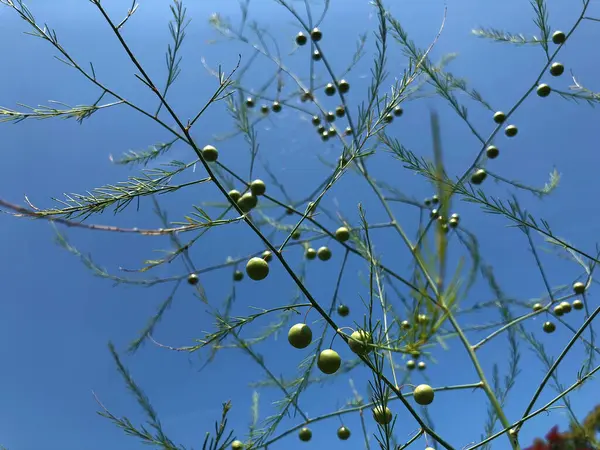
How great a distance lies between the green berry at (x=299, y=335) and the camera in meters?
1.29

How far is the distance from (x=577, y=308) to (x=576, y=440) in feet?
4.87

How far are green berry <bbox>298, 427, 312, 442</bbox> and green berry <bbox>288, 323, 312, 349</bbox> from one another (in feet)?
5.25

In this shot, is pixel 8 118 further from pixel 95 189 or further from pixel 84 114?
pixel 95 189

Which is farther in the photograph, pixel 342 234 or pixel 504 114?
pixel 504 114

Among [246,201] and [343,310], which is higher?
[343,310]

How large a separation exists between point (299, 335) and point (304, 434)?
165cm

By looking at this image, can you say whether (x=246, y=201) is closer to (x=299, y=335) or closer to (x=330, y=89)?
(x=299, y=335)

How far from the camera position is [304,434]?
263 cm

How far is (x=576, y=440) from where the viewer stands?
1.96 meters

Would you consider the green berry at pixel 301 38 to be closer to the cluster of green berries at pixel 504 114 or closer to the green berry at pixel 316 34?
the green berry at pixel 316 34

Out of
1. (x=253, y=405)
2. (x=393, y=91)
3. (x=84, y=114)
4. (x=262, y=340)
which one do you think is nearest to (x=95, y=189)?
Result: (x=84, y=114)

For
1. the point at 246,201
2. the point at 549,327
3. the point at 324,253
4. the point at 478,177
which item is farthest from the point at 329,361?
the point at 549,327

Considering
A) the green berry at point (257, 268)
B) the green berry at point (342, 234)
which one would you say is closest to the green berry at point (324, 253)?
the green berry at point (342, 234)

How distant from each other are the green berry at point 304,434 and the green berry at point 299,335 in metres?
A: 1.60
